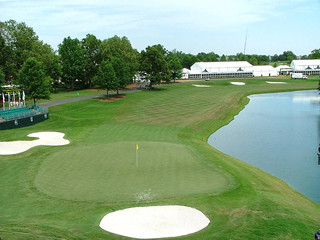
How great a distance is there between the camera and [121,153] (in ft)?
109

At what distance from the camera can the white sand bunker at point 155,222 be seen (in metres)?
17.2

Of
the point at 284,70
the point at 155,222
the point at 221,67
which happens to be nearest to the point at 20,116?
the point at 155,222

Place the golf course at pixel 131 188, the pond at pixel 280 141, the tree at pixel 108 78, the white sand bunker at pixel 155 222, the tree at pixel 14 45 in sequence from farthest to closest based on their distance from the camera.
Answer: the tree at pixel 108 78 < the tree at pixel 14 45 < the pond at pixel 280 141 < the golf course at pixel 131 188 < the white sand bunker at pixel 155 222

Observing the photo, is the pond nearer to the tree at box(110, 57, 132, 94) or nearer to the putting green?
the putting green

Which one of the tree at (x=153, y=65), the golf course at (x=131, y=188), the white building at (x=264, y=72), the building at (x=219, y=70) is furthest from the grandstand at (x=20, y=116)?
the white building at (x=264, y=72)

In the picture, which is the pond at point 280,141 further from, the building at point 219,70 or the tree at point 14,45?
the building at point 219,70

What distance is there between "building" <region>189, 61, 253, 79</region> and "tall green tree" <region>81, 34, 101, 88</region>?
54190mm

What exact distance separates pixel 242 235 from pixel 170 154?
16804 millimetres

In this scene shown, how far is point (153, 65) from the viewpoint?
102875 millimetres

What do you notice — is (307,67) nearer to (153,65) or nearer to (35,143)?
(153,65)

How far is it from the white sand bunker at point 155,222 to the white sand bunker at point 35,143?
787 inches

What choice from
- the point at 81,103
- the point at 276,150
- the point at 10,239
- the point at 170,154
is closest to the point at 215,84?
the point at 81,103

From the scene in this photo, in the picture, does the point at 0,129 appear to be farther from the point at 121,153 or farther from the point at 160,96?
the point at 160,96

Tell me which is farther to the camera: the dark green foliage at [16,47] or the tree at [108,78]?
the tree at [108,78]
